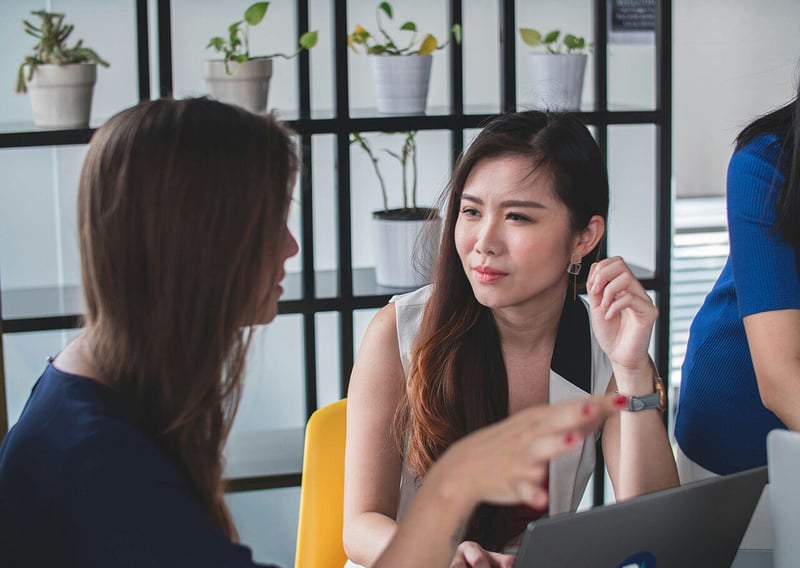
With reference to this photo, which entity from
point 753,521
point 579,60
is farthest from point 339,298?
point 753,521

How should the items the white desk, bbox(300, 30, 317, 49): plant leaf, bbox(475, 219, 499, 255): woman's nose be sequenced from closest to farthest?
the white desk < bbox(475, 219, 499, 255): woman's nose < bbox(300, 30, 317, 49): plant leaf

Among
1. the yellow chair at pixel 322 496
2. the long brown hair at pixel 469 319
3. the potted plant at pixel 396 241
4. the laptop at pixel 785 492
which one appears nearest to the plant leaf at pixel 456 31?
the potted plant at pixel 396 241

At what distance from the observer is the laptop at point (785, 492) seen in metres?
1.16

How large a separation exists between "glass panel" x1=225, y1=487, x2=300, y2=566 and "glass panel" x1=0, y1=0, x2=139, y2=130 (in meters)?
1.21

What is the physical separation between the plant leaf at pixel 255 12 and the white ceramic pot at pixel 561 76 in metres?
0.74

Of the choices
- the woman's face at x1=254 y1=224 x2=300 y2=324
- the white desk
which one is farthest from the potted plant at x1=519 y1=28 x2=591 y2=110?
the woman's face at x1=254 y1=224 x2=300 y2=324

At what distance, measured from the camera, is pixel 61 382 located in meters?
1.08

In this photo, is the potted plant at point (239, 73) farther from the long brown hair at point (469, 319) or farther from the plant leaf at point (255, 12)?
the long brown hair at point (469, 319)

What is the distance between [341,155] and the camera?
104 inches

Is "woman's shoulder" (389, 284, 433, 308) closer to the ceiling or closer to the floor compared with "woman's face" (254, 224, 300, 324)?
closer to the floor

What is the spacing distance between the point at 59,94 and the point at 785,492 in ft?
6.36

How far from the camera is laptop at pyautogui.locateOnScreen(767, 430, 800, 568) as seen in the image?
116 centimetres

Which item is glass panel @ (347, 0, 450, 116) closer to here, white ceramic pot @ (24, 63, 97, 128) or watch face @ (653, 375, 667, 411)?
white ceramic pot @ (24, 63, 97, 128)

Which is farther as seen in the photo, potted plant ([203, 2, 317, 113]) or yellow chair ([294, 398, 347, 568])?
potted plant ([203, 2, 317, 113])
